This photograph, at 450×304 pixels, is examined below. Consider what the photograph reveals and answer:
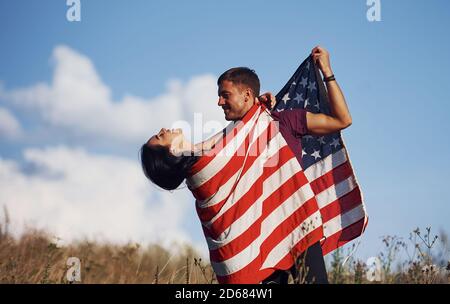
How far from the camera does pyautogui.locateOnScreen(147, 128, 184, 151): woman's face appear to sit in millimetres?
4852

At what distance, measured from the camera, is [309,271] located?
483 cm

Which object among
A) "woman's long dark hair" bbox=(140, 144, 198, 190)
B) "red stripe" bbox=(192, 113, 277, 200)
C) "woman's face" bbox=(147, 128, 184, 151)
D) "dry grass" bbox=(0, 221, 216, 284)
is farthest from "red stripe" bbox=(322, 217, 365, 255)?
"dry grass" bbox=(0, 221, 216, 284)

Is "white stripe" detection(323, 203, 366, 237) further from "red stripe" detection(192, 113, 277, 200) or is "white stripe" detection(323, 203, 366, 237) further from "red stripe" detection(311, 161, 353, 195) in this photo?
"red stripe" detection(192, 113, 277, 200)

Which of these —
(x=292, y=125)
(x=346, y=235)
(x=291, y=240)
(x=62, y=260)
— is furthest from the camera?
(x=62, y=260)

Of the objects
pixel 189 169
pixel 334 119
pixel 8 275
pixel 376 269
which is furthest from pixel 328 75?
pixel 8 275

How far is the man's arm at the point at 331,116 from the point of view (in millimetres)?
4906

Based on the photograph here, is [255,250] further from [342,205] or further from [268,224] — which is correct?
[342,205]

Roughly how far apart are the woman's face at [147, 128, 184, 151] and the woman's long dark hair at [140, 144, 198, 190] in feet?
0.10

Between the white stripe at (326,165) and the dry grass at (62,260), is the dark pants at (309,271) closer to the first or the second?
the white stripe at (326,165)

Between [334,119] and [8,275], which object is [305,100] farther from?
[8,275]

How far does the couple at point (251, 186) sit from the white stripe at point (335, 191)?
0.69 m

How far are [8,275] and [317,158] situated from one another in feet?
17.5

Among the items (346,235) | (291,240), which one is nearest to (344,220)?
(346,235)

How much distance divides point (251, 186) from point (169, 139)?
0.69m
